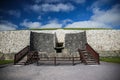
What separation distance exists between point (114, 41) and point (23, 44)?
14.4m

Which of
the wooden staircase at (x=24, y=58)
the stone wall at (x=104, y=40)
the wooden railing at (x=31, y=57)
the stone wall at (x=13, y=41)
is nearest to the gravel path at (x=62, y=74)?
the wooden staircase at (x=24, y=58)

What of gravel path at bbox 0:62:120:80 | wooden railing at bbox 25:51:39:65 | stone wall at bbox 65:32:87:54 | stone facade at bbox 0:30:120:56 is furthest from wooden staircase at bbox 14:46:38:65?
stone wall at bbox 65:32:87:54

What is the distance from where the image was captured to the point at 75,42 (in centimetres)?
1775

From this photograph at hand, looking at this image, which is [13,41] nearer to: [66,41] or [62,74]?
[66,41]

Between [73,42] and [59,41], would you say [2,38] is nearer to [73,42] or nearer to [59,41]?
[59,41]

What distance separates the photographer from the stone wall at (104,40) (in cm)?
1833

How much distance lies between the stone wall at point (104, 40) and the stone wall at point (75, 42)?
5.17 feet

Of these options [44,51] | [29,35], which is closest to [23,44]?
[29,35]

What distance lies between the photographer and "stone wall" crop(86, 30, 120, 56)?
1833cm

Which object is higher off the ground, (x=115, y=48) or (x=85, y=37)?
(x=85, y=37)

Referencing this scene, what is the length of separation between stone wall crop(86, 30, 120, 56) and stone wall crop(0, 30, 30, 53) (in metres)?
9.97

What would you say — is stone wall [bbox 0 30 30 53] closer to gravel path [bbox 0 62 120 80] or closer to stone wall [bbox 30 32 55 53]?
stone wall [bbox 30 32 55 53]

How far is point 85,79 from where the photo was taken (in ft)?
16.6

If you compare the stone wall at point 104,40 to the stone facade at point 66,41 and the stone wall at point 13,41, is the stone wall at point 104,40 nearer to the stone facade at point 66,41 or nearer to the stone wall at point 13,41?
the stone facade at point 66,41
